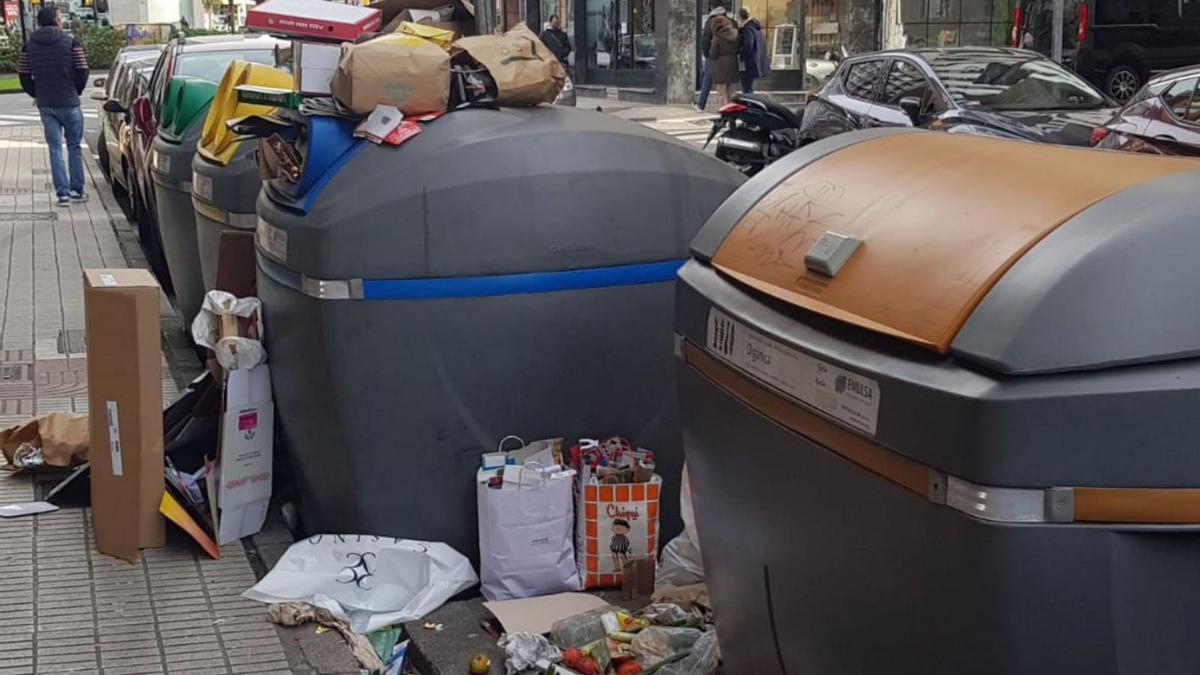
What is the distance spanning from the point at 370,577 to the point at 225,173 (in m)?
2.83

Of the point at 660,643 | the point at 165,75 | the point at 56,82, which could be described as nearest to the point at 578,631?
the point at 660,643

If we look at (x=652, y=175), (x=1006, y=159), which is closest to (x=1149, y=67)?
(x=652, y=175)

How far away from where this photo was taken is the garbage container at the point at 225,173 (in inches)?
260

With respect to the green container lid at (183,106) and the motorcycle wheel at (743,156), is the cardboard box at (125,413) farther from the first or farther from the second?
the motorcycle wheel at (743,156)

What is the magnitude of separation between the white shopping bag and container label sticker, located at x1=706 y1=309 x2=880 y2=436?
65.9 inches

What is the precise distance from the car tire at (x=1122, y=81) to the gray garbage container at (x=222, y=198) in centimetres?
1592

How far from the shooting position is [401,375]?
14.8 ft

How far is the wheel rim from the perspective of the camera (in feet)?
65.0

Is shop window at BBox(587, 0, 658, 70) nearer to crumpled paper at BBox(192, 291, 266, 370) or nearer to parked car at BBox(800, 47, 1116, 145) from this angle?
parked car at BBox(800, 47, 1116, 145)

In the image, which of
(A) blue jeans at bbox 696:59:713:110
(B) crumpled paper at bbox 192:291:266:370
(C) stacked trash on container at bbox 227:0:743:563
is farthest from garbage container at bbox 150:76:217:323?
(A) blue jeans at bbox 696:59:713:110

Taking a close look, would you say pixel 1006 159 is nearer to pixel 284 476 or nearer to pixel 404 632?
pixel 404 632

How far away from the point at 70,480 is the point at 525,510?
82.6 inches

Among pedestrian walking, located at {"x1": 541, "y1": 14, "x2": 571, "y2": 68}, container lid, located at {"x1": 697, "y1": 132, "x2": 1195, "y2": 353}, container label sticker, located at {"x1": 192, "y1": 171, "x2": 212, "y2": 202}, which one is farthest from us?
pedestrian walking, located at {"x1": 541, "y1": 14, "x2": 571, "y2": 68}

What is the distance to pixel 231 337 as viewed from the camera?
5043 millimetres
